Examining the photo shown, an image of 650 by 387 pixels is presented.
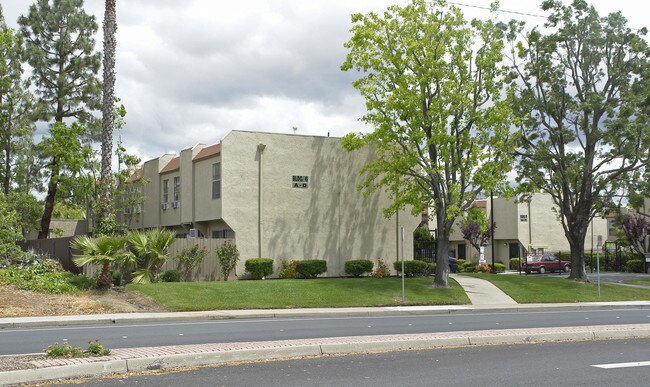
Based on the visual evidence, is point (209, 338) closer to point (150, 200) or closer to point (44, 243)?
point (44, 243)

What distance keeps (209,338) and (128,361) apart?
15.3 feet

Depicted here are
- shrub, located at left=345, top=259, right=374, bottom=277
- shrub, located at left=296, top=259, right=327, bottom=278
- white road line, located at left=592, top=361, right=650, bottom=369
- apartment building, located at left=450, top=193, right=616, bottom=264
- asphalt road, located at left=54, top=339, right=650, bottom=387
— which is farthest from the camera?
apartment building, located at left=450, top=193, right=616, bottom=264

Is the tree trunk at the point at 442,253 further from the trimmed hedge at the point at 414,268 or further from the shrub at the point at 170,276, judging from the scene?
the shrub at the point at 170,276

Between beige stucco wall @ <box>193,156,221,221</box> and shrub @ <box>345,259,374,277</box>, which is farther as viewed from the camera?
shrub @ <box>345,259,374,277</box>

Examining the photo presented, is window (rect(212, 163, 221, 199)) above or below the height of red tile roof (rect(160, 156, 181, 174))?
below

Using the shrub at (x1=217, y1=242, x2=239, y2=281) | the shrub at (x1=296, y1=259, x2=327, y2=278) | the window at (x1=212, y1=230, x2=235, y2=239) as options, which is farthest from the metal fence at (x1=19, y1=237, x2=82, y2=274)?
the shrub at (x1=296, y1=259, x2=327, y2=278)

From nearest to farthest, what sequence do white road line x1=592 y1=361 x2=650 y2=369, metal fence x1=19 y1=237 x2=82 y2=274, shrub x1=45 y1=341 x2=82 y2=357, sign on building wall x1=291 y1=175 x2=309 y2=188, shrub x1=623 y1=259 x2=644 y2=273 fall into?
1. shrub x1=45 y1=341 x2=82 y2=357
2. white road line x1=592 y1=361 x2=650 y2=369
3. metal fence x1=19 y1=237 x2=82 y2=274
4. sign on building wall x1=291 y1=175 x2=309 y2=188
5. shrub x1=623 y1=259 x2=644 y2=273

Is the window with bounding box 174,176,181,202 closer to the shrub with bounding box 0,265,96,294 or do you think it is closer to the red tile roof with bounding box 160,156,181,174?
the red tile roof with bounding box 160,156,181,174

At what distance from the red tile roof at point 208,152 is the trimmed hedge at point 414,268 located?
1061 cm

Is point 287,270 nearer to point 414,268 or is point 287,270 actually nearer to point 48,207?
point 414,268

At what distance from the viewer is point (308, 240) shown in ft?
109

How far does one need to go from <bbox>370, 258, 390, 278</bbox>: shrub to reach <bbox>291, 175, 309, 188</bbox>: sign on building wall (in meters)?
5.54

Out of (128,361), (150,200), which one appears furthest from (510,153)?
(128,361)

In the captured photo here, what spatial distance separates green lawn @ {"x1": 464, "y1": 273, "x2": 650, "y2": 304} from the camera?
2950 centimetres
